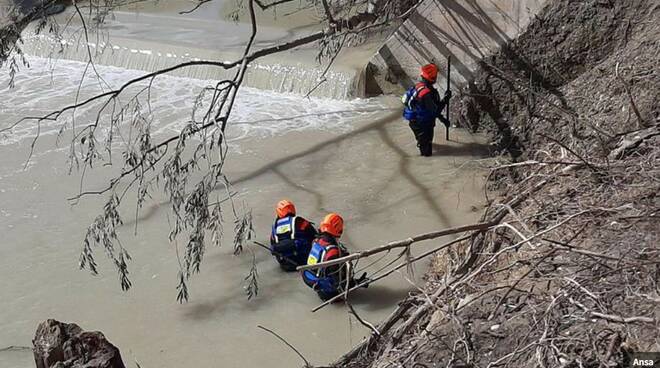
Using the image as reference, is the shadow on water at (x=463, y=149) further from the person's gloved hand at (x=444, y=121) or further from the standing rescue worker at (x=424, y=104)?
the standing rescue worker at (x=424, y=104)

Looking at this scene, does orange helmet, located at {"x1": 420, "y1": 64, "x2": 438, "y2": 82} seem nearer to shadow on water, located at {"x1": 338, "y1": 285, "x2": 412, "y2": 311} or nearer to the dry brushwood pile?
the dry brushwood pile

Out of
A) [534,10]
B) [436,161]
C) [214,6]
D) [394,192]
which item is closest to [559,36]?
[534,10]

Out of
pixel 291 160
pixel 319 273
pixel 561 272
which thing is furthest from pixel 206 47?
pixel 561 272

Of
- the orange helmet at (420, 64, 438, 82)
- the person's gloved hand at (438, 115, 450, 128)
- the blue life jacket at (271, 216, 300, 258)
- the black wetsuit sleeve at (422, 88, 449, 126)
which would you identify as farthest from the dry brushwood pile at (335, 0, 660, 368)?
the orange helmet at (420, 64, 438, 82)

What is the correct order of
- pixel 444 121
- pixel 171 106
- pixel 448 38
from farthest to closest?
pixel 171 106 < pixel 448 38 < pixel 444 121

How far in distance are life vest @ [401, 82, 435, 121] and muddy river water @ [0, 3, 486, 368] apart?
605 mm

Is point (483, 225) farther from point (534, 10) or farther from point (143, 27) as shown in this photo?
point (143, 27)

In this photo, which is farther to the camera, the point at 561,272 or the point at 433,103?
the point at 433,103

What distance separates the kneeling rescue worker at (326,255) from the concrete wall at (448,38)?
15.1ft

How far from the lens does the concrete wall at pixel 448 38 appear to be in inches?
436

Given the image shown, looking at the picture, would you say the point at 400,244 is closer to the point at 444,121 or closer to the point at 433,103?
the point at 433,103

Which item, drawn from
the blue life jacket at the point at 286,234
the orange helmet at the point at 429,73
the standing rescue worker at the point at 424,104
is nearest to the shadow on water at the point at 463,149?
the standing rescue worker at the point at 424,104

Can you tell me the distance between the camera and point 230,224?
953 centimetres

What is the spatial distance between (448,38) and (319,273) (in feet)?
17.0
